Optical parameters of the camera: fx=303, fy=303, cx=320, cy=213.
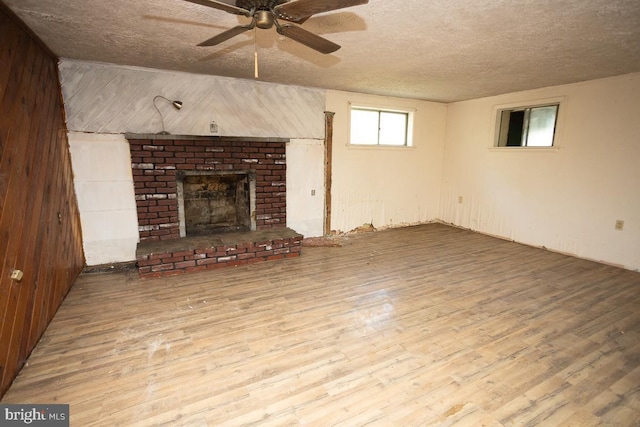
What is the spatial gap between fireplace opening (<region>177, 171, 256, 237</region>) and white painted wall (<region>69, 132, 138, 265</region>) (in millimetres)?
631

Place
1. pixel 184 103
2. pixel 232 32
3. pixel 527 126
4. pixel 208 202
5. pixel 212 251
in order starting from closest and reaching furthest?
pixel 232 32
pixel 212 251
pixel 184 103
pixel 208 202
pixel 527 126

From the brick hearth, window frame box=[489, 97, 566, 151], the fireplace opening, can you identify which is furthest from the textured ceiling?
the brick hearth

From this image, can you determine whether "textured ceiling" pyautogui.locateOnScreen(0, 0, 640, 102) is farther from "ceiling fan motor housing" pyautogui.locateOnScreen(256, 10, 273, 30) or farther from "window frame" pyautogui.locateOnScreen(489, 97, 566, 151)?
"ceiling fan motor housing" pyautogui.locateOnScreen(256, 10, 273, 30)

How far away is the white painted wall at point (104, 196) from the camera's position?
11.4 feet

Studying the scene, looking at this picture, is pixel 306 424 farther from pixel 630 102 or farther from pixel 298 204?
pixel 630 102

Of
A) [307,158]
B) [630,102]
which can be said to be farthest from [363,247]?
[630,102]

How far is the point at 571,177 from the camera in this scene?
4.25 metres

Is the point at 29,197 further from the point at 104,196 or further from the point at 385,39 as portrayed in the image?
the point at 385,39

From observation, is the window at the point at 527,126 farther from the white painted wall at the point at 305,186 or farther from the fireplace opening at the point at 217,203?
the fireplace opening at the point at 217,203

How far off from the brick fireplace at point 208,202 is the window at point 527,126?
3770mm

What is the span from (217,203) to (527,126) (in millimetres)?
5008

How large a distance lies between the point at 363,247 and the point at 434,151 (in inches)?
111

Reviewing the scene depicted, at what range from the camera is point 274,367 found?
203cm

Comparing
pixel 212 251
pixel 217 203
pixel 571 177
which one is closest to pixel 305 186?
Result: pixel 217 203
